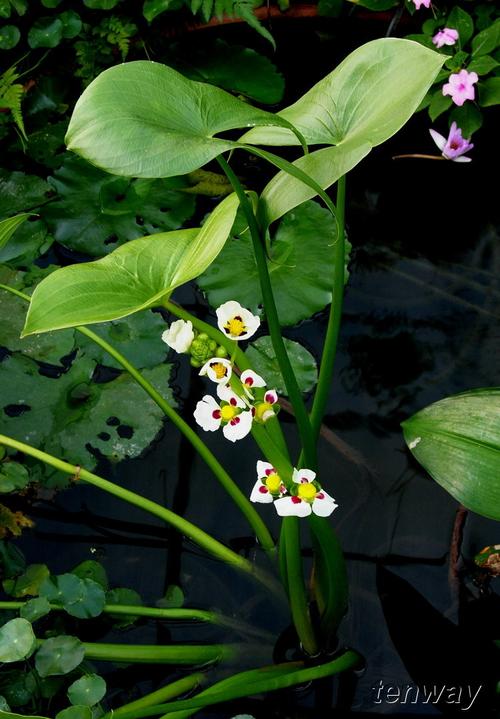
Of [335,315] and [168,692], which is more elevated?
[335,315]

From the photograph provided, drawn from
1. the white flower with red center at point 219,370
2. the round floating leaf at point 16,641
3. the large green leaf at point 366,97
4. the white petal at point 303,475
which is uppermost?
the large green leaf at point 366,97

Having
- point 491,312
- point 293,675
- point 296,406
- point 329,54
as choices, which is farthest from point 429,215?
point 293,675

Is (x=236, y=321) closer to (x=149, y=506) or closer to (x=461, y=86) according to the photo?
(x=149, y=506)

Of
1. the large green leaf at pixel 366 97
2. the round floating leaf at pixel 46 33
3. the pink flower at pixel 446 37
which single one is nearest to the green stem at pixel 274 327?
the large green leaf at pixel 366 97

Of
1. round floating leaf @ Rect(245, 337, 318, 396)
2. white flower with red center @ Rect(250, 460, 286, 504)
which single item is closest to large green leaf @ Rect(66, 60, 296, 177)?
white flower with red center @ Rect(250, 460, 286, 504)

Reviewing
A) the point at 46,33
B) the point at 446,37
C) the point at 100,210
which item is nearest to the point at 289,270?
the point at 100,210

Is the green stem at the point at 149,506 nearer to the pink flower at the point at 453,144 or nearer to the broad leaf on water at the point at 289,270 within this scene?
the broad leaf on water at the point at 289,270
